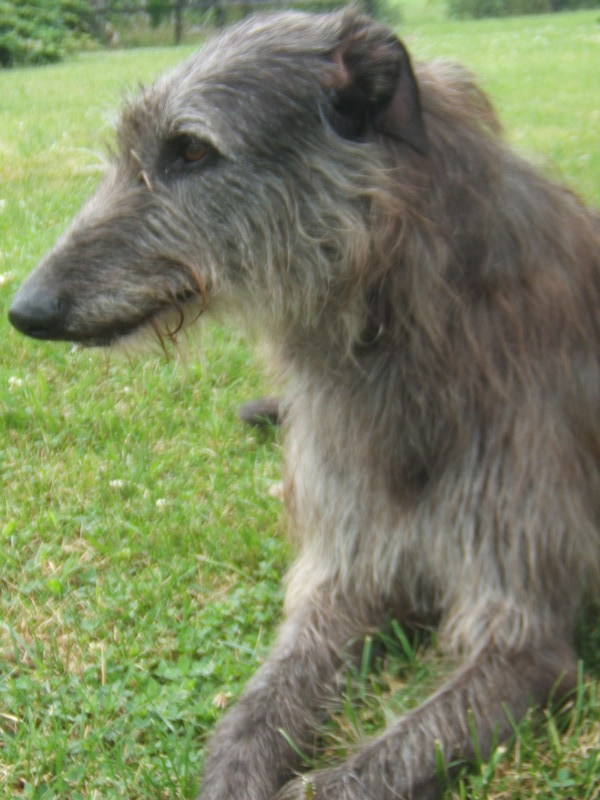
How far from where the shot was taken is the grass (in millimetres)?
2906

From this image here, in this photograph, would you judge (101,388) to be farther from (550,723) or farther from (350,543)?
(550,723)

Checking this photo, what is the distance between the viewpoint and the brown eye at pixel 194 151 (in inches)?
118

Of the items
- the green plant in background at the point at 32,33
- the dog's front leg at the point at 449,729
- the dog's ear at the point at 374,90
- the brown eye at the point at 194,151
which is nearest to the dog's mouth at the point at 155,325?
the brown eye at the point at 194,151

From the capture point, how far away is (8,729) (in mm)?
3137

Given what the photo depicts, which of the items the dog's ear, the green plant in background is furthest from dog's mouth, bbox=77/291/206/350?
the green plant in background

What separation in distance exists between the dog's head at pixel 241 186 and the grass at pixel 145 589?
42cm

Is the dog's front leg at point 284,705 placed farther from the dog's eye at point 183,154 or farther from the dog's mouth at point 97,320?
the dog's eye at point 183,154

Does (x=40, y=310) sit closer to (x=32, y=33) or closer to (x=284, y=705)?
(x=284, y=705)

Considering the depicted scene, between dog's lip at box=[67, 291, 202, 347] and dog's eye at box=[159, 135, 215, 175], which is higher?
dog's eye at box=[159, 135, 215, 175]

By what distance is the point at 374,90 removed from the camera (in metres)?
2.90

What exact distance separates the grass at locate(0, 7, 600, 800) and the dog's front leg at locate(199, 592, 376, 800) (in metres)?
0.08

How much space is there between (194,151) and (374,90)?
0.53 m

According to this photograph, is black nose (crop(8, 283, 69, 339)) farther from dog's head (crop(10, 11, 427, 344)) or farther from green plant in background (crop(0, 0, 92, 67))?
green plant in background (crop(0, 0, 92, 67))

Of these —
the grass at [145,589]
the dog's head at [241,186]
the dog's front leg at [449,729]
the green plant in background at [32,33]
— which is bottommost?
the grass at [145,589]
